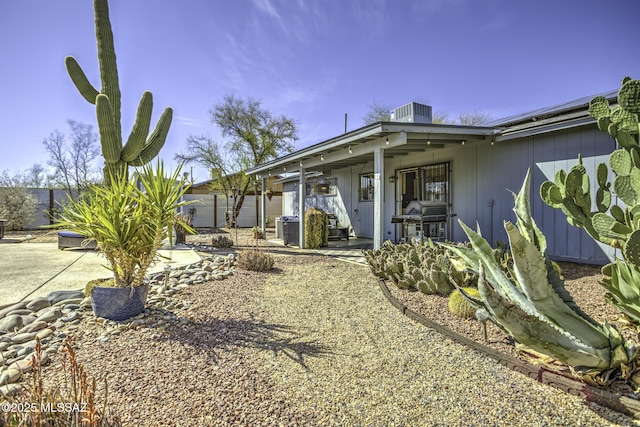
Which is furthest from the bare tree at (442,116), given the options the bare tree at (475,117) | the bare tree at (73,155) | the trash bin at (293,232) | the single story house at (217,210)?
the bare tree at (73,155)

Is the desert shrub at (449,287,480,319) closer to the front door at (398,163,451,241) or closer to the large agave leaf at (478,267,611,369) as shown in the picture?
the large agave leaf at (478,267,611,369)

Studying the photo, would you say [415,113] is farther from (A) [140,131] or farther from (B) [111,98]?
(B) [111,98]

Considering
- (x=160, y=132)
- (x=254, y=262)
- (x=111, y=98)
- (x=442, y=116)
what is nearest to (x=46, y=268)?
Answer: (x=254, y=262)

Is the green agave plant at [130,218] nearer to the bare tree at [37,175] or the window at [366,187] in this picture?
the window at [366,187]

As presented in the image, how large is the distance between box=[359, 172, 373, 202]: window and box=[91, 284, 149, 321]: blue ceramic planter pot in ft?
27.5

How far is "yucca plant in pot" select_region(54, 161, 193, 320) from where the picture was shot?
3365 millimetres

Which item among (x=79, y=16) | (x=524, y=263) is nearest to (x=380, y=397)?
(x=524, y=263)

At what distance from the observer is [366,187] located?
11195 mm

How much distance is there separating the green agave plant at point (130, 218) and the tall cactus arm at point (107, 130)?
584cm

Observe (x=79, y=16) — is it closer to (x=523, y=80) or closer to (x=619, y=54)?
(x=619, y=54)

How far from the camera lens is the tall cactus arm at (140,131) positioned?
912cm

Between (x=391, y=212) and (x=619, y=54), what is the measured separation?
645cm

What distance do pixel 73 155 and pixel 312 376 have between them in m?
22.2

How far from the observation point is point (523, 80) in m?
13.0
